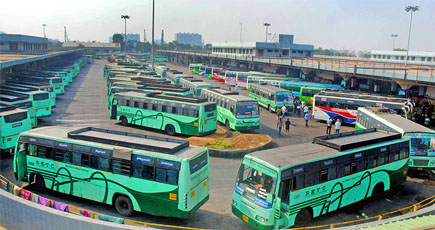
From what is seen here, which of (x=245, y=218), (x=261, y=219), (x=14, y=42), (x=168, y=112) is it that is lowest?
(x=245, y=218)

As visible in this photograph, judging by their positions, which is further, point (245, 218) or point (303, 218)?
point (303, 218)

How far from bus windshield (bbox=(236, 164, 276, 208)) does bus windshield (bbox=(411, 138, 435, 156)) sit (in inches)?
361

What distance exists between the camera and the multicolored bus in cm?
2588

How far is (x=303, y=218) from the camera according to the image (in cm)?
1109

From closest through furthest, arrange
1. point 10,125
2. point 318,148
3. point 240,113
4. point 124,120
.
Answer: point 318,148 → point 10,125 → point 240,113 → point 124,120

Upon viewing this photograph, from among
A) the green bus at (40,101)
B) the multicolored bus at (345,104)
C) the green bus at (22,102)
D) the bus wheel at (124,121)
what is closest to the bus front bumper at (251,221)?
the bus wheel at (124,121)

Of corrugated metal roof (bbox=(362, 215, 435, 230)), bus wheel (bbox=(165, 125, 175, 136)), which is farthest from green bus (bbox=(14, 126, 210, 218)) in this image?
bus wheel (bbox=(165, 125, 175, 136))

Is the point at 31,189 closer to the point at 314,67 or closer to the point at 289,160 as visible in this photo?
the point at 289,160

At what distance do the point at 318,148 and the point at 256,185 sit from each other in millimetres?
3162

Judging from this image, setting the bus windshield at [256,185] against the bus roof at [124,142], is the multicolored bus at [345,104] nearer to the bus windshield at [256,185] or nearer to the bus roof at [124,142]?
the bus windshield at [256,185]

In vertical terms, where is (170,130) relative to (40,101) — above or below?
below

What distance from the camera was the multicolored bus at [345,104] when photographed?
25.9m

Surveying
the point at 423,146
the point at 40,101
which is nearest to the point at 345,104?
the point at 423,146

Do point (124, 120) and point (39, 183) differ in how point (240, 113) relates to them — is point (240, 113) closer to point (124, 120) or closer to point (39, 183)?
point (124, 120)
